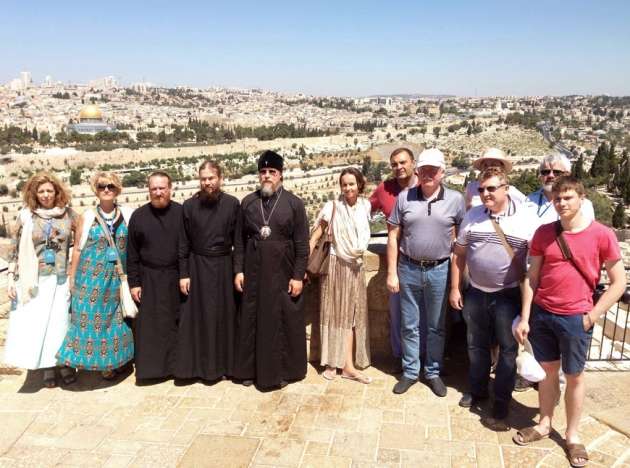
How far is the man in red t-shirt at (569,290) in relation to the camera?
237 cm

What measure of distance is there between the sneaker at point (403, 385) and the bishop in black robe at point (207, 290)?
107cm

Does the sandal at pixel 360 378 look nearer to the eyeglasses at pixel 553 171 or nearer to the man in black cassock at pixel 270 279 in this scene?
the man in black cassock at pixel 270 279

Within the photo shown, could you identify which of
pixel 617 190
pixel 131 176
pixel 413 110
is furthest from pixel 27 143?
pixel 413 110

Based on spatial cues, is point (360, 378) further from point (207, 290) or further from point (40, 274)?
point (40, 274)

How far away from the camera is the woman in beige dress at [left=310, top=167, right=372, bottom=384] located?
3.23 m

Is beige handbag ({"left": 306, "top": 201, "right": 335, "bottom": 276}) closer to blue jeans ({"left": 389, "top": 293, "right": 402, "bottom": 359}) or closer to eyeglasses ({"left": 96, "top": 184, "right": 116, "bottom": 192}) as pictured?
blue jeans ({"left": 389, "top": 293, "right": 402, "bottom": 359})

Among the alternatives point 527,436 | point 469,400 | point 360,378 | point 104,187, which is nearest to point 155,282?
point 104,187

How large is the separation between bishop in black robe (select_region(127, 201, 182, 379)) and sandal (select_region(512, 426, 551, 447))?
214 centimetres

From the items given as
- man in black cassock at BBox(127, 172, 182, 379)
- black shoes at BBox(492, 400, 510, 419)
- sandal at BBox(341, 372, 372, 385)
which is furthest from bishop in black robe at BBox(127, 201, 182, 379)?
black shoes at BBox(492, 400, 510, 419)

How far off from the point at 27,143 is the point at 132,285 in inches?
2934

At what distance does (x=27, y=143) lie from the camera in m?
67.9

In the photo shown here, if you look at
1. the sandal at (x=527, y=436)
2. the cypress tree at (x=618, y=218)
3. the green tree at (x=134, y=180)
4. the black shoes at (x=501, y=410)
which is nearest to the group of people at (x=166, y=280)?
the black shoes at (x=501, y=410)

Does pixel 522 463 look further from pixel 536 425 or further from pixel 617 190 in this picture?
pixel 617 190

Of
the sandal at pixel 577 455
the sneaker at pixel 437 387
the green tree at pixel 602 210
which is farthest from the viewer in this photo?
the green tree at pixel 602 210
